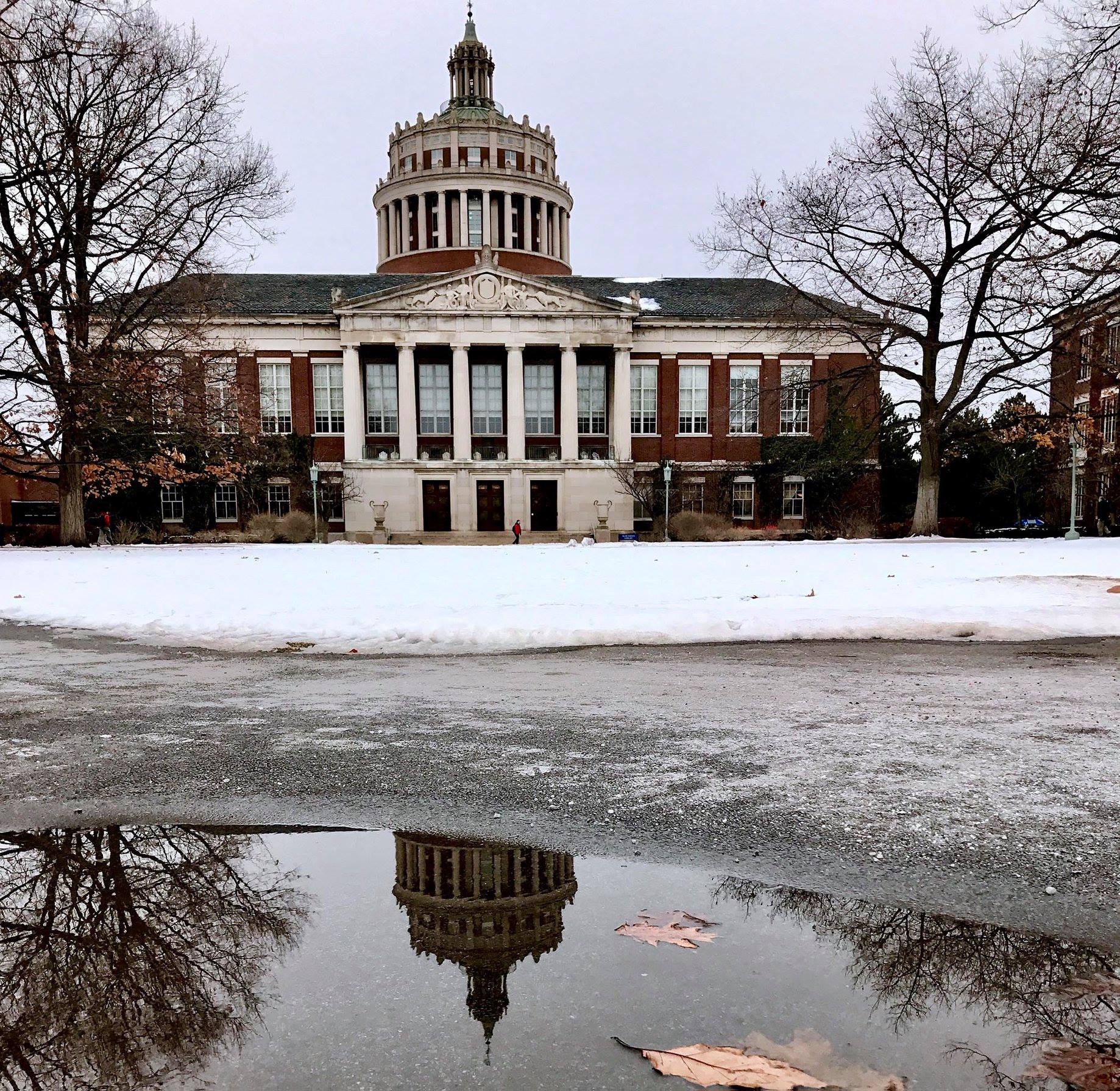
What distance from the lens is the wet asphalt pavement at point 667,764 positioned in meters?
3.56

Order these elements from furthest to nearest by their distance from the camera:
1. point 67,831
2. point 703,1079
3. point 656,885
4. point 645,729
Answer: point 645,729
point 67,831
point 656,885
point 703,1079

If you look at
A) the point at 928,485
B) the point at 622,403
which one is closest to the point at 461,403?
the point at 622,403

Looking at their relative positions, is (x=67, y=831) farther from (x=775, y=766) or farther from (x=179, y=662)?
(x=179, y=662)

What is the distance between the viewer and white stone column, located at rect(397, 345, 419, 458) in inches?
2021

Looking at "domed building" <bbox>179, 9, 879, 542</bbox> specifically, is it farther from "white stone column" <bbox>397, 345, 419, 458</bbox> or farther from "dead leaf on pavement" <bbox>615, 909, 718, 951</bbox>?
"dead leaf on pavement" <bbox>615, 909, 718, 951</bbox>

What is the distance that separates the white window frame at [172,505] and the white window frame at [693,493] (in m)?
28.1

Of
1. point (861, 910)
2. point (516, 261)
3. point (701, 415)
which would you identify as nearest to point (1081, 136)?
point (861, 910)

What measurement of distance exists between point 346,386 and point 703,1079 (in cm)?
5162

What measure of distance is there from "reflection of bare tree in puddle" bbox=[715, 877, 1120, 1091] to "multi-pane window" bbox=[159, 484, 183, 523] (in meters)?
50.1

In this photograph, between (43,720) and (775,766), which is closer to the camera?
(775,766)

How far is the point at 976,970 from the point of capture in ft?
8.83

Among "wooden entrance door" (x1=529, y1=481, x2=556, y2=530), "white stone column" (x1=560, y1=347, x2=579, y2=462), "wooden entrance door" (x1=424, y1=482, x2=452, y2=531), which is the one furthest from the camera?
"wooden entrance door" (x1=529, y1=481, x2=556, y2=530)

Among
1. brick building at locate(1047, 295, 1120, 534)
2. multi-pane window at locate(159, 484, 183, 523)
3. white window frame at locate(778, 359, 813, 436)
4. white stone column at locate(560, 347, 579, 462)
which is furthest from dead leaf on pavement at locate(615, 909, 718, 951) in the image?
white window frame at locate(778, 359, 813, 436)

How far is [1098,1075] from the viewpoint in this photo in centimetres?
216
